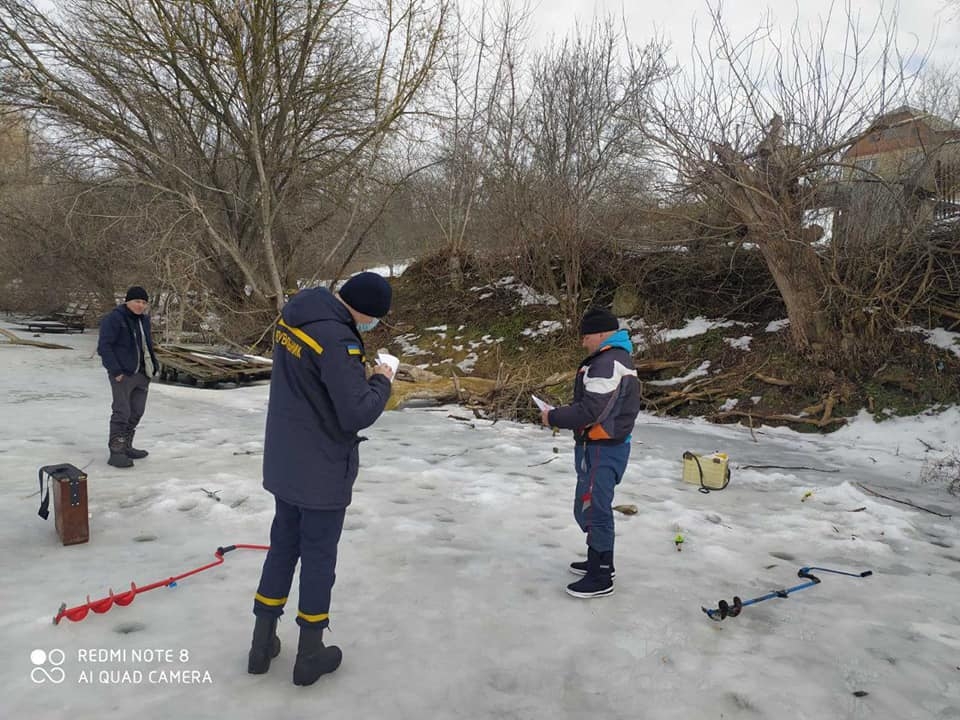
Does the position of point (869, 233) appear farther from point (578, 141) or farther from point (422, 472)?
point (422, 472)

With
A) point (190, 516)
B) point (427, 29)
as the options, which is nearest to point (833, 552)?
point (190, 516)

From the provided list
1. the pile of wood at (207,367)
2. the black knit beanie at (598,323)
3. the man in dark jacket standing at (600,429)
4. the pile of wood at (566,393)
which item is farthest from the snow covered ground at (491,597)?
the pile of wood at (207,367)

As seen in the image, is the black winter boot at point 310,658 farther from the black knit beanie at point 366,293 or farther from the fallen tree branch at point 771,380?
the fallen tree branch at point 771,380

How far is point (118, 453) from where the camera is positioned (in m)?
5.78

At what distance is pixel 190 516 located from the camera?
14.9 feet

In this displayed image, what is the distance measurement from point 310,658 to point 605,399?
197 cm

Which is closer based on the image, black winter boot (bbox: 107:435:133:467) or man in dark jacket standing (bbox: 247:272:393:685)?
man in dark jacket standing (bbox: 247:272:393:685)

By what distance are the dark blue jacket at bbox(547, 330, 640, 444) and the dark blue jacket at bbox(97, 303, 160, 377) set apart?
14.3 ft

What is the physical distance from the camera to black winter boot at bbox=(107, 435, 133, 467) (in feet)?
18.7

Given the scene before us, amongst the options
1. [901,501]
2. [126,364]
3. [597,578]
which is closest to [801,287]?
[901,501]

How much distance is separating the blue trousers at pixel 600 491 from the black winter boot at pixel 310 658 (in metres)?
1.63

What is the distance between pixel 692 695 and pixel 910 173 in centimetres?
957

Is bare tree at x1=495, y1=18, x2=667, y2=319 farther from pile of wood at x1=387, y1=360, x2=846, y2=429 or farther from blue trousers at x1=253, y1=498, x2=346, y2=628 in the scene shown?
blue trousers at x1=253, y1=498, x2=346, y2=628

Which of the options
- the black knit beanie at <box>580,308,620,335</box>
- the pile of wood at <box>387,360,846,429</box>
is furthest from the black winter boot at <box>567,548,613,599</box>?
the pile of wood at <box>387,360,846,429</box>
